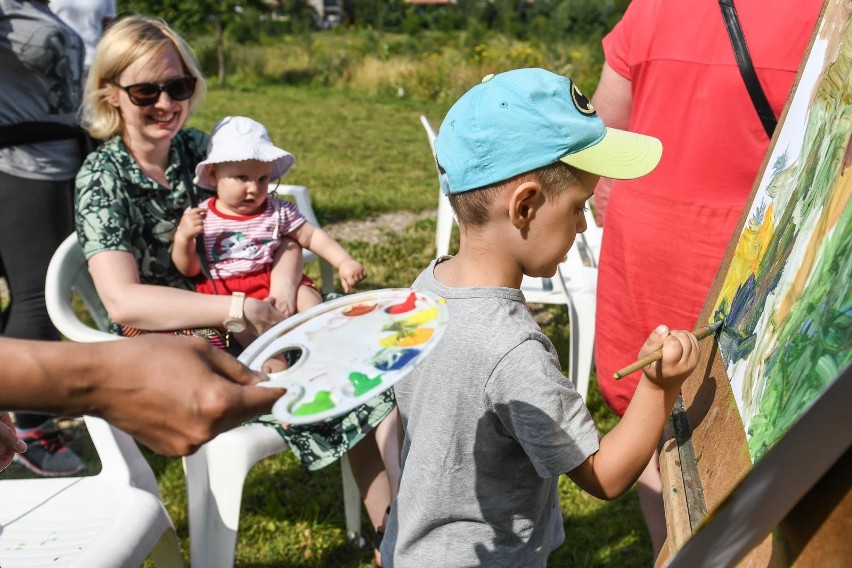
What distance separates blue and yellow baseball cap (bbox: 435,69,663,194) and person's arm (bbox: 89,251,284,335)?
3.73ft

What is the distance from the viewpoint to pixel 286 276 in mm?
2641

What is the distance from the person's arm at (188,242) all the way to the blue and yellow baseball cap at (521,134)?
124 centimetres

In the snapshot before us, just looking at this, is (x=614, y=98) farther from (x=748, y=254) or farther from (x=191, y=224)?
(x=191, y=224)

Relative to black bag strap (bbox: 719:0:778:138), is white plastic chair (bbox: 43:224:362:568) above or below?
below

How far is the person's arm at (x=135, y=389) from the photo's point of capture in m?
1.00

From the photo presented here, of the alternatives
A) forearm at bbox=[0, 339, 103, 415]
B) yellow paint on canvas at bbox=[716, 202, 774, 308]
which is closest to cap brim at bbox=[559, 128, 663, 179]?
yellow paint on canvas at bbox=[716, 202, 774, 308]

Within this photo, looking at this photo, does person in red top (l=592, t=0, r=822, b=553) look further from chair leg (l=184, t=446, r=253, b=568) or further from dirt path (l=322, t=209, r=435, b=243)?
dirt path (l=322, t=209, r=435, b=243)

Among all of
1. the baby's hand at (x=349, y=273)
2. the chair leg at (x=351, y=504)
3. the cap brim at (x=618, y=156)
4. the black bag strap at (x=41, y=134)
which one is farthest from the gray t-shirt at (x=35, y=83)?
the cap brim at (x=618, y=156)

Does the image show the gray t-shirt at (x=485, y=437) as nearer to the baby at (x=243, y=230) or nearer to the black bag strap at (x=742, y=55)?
the black bag strap at (x=742, y=55)

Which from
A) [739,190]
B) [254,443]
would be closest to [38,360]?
[254,443]

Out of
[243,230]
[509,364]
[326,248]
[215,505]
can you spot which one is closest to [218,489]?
[215,505]

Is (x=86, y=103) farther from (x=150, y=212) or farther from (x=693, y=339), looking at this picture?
(x=693, y=339)

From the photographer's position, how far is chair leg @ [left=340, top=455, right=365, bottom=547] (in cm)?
263

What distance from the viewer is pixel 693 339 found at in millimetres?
1341
